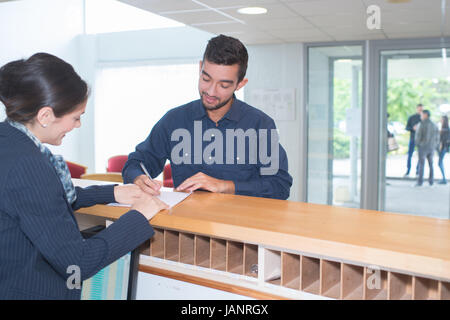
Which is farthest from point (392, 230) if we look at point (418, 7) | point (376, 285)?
point (418, 7)

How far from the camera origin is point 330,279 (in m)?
1.30

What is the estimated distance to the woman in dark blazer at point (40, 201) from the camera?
1.05 meters

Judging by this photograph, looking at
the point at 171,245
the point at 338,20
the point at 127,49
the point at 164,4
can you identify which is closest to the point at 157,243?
the point at 171,245

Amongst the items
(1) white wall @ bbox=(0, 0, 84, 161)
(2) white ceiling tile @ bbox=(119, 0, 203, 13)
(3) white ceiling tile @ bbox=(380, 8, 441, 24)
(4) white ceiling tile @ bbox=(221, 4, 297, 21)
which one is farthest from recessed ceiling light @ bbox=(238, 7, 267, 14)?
(1) white wall @ bbox=(0, 0, 84, 161)

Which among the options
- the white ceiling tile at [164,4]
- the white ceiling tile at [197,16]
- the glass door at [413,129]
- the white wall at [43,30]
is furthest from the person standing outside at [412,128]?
the white wall at [43,30]

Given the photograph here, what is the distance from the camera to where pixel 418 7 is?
150 inches

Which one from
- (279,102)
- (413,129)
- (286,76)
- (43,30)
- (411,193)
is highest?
(43,30)

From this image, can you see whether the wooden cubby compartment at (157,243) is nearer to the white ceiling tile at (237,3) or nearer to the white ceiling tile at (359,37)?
the white ceiling tile at (237,3)

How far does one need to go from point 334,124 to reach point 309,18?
6.38 feet

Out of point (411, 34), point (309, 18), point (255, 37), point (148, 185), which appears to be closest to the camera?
point (148, 185)

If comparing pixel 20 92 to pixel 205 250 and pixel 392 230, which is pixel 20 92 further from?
pixel 392 230

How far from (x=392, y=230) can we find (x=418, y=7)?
10.5 feet

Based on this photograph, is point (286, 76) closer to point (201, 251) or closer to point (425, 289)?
point (201, 251)

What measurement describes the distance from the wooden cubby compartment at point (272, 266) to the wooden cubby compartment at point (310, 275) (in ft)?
0.28
